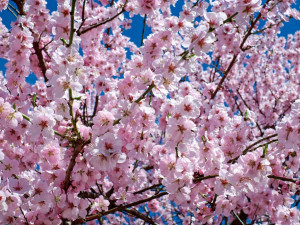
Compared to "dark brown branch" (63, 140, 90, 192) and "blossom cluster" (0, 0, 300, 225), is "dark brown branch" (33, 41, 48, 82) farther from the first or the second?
"dark brown branch" (63, 140, 90, 192)

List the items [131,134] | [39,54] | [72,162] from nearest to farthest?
1. [72,162]
2. [131,134]
3. [39,54]

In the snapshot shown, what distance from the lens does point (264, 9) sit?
4734 mm

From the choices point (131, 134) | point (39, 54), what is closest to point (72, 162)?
point (131, 134)

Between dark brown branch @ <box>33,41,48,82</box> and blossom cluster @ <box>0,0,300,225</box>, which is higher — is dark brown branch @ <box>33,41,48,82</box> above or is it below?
above

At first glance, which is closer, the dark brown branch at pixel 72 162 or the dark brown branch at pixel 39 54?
the dark brown branch at pixel 72 162

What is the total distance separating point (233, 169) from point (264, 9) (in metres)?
3.21

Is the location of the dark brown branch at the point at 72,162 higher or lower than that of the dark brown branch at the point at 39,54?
lower

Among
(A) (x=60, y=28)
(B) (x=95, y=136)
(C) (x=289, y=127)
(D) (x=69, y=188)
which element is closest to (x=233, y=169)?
(C) (x=289, y=127)

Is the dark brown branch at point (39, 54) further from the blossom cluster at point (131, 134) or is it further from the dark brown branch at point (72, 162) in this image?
the dark brown branch at point (72, 162)

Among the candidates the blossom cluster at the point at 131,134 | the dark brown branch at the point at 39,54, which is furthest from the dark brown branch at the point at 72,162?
the dark brown branch at the point at 39,54

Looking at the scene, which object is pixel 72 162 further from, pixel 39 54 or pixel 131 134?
pixel 39 54

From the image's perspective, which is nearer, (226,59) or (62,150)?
(62,150)

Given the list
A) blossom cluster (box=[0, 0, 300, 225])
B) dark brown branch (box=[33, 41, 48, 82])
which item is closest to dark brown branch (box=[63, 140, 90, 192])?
blossom cluster (box=[0, 0, 300, 225])

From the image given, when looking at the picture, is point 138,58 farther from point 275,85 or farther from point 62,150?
point 275,85
